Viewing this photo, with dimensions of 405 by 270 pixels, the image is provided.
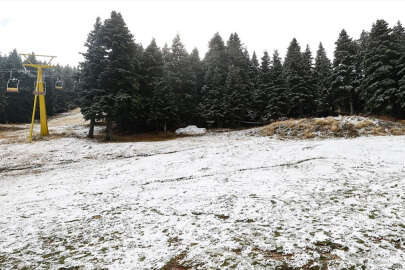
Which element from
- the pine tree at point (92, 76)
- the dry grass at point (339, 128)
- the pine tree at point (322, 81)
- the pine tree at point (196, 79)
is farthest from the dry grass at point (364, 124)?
the pine tree at point (92, 76)

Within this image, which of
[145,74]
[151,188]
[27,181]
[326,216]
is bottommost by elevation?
[27,181]

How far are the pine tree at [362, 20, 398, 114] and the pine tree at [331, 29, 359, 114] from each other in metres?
4.63

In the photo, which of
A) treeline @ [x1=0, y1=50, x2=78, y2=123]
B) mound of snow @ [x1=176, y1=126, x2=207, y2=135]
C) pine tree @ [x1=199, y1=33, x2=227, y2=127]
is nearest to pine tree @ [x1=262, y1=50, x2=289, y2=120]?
pine tree @ [x1=199, y1=33, x2=227, y2=127]

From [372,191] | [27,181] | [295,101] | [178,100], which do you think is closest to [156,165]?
[27,181]

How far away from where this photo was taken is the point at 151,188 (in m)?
7.00

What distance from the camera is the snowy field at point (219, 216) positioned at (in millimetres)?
3121

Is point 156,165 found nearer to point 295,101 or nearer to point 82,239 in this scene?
point 82,239

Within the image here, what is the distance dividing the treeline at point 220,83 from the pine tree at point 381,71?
0.09m

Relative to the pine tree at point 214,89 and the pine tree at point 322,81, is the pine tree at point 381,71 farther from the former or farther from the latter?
the pine tree at point 214,89

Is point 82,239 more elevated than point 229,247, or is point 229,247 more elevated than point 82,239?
point 229,247

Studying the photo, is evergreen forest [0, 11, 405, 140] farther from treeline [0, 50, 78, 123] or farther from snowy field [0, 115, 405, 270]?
snowy field [0, 115, 405, 270]

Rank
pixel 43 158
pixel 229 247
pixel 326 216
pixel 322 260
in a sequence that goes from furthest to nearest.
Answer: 1. pixel 43 158
2. pixel 326 216
3. pixel 229 247
4. pixel 322 260

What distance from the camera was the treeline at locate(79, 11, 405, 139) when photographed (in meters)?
21.7

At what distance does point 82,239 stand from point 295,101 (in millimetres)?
35095
